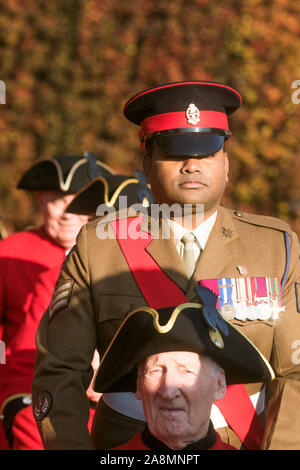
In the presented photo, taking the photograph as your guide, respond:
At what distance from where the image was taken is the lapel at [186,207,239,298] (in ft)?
10.4

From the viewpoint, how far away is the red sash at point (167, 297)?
120 inches

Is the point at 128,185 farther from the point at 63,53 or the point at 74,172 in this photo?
the point at 63,53

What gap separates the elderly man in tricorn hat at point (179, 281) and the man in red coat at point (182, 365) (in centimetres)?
28

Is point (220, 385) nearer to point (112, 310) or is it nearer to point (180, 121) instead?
point (112, 310)

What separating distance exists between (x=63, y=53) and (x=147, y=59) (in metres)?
1.21

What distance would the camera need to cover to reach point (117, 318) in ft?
10.2

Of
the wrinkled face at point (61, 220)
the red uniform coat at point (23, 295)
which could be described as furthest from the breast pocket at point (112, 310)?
the wrinkled face at point (61, 220)

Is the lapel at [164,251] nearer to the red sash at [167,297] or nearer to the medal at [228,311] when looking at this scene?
the red sash at [167,297]

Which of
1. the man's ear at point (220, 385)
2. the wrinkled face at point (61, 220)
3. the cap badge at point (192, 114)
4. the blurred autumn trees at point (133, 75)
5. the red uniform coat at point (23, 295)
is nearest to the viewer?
the man's ear at point (220, 385)

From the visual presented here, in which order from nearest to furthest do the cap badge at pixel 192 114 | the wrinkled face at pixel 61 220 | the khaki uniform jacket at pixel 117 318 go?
the khaki uniform jacket at pixel 117 318, the cap badge at pixel 192 114, the wrinkled face at pixel 61 220

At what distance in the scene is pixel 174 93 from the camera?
10.6 feet

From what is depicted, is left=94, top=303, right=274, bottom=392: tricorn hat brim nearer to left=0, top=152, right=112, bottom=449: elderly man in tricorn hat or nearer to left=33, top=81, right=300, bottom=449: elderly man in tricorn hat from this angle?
left=33, top=81, right=300, bottom=449: elderly man in tricorn hat

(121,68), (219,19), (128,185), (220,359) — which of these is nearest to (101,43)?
(121,68)

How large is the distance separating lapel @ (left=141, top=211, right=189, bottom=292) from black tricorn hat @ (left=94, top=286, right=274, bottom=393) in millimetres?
343
